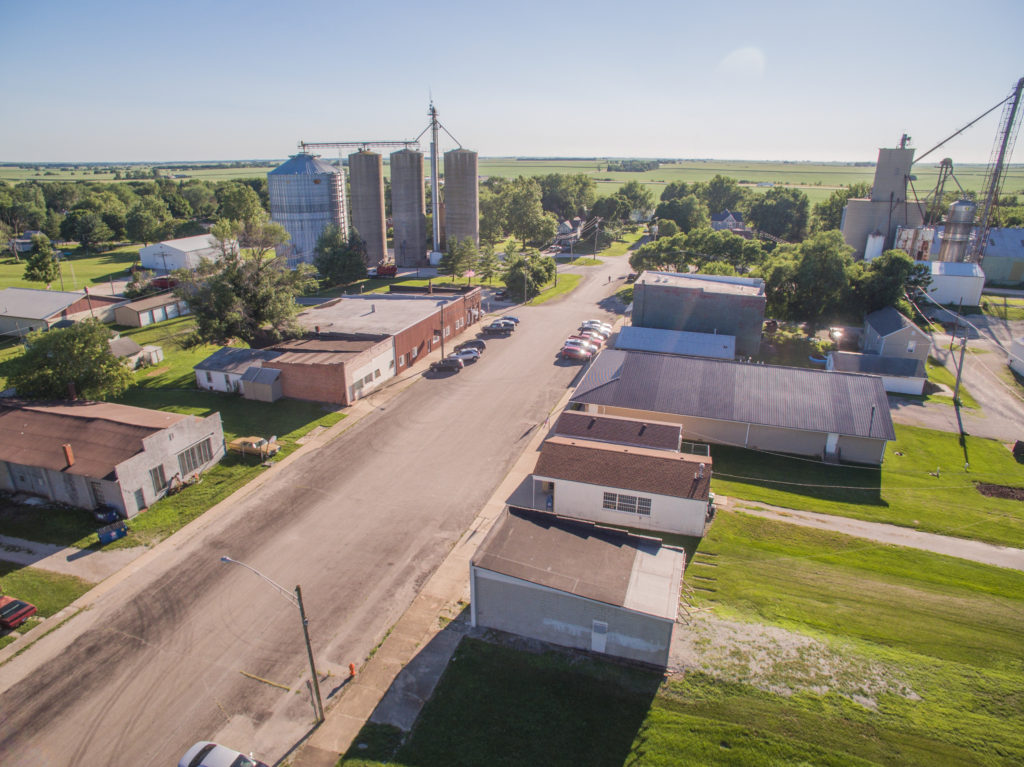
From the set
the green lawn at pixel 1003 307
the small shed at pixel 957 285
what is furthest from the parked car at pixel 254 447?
the green lawn at pixel 1003 307

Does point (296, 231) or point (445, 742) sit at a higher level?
point (296, 231)

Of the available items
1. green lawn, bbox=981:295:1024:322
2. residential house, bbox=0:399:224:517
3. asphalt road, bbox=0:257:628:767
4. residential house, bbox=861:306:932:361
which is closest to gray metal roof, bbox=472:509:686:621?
asphalt road, bbox=0:257:628:767

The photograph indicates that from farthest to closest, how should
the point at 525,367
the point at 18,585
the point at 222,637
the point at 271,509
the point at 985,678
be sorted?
the point at 525,367, the point at 271,509, the point at 18,585, the point at 222,637, the point at 985,678

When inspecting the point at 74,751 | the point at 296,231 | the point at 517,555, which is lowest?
the point at 74,751

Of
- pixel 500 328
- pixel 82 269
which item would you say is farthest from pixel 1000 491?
pixel 82 269

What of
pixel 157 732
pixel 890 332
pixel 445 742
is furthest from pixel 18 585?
pixel 890 332

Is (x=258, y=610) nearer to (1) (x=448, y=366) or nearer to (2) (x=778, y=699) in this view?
(2) (x=778, y=699)

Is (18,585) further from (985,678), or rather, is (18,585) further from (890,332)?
(890,332)
